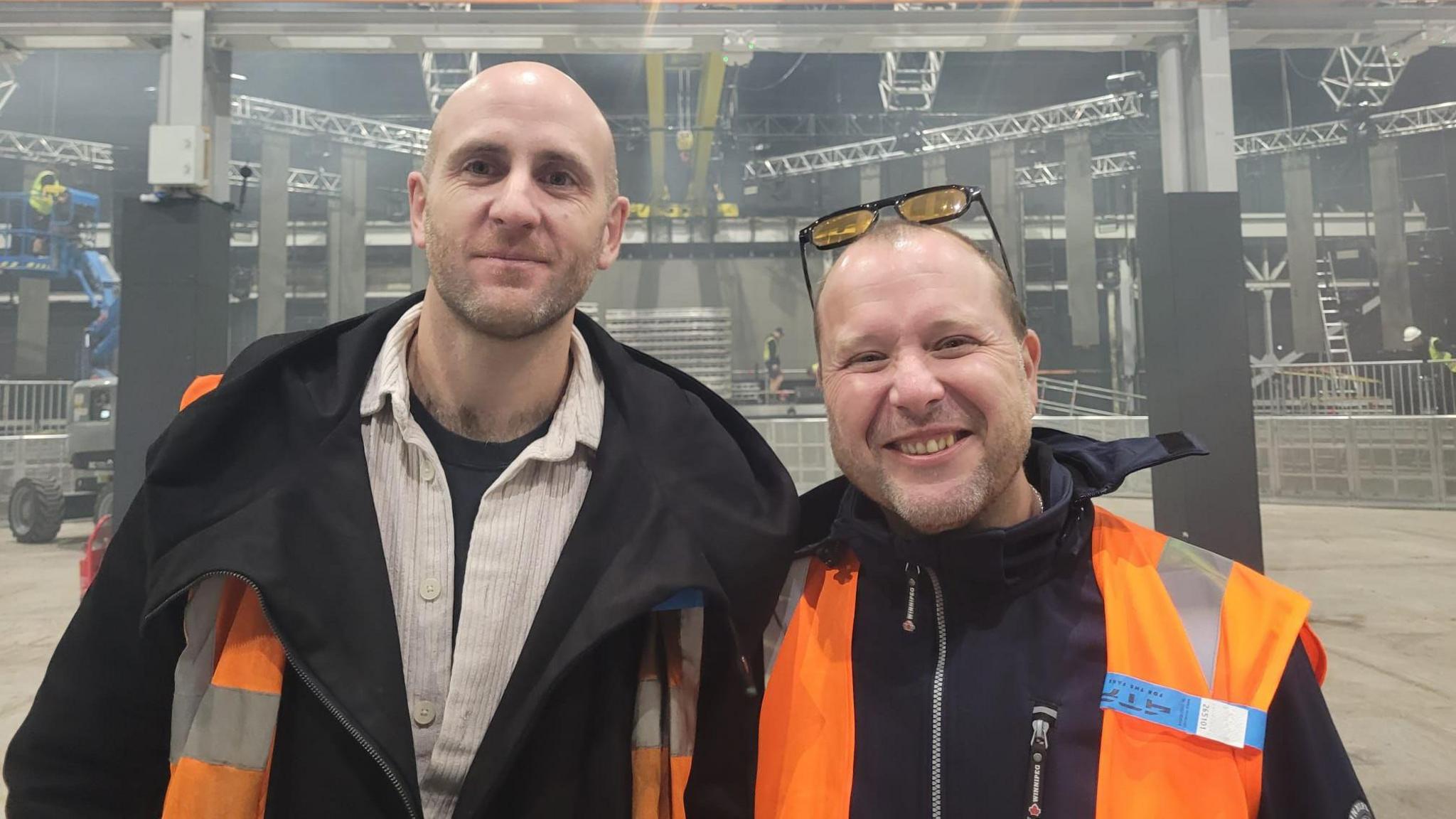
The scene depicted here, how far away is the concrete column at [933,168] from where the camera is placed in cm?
1055

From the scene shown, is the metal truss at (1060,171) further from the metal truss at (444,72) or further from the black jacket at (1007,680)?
the black jacket at (1007,680)

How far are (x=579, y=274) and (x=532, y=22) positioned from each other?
100 inches

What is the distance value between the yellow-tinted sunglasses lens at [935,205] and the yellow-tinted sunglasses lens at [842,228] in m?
0.07

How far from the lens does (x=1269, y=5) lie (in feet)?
10.9

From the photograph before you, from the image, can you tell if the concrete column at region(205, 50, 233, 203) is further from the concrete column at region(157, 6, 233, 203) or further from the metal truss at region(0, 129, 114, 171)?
the metal truss at region(0, 129, 114, 171)

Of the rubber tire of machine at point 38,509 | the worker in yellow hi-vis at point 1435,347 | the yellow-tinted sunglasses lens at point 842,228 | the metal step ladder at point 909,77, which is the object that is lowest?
the rubber tire of machine at point 38,509

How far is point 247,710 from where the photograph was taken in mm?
1021

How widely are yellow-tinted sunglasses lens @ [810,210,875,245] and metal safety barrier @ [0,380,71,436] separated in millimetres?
10679

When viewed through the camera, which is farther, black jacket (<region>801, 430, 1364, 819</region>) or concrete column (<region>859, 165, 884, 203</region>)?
concrete column (<region>859, 165, 884, 203</region>)

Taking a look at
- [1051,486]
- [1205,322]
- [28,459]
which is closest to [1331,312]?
[1205,322]

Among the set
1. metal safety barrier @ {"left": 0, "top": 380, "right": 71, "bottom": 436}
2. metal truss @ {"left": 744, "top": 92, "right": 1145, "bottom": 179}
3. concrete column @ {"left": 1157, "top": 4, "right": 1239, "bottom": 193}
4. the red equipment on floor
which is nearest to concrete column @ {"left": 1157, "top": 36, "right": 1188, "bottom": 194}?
concrete column @ {"left": 1157, "top": 4, "right": 1239, "bottom": 193}

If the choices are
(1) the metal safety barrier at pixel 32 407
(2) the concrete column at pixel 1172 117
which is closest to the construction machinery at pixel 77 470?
(1) the metal safety barrier at pixel 32 407

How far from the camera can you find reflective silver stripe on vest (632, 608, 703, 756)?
3.72 ft

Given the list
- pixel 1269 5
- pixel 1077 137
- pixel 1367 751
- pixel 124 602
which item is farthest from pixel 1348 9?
pixel 1077 137
